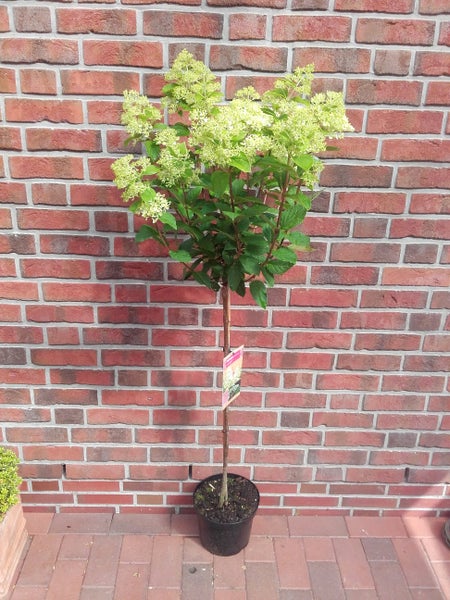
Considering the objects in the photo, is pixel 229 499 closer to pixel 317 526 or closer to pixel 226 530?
pixel 226 530

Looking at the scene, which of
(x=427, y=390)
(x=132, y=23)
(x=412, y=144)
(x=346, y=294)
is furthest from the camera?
(x=427, y=390)

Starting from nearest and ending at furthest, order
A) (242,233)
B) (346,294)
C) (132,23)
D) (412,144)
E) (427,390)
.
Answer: (242,233) → (132,23) → (412,144) → (346,294) → (427,390)

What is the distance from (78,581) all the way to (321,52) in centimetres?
213

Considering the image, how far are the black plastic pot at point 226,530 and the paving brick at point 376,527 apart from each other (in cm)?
49

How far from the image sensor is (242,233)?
1601mm

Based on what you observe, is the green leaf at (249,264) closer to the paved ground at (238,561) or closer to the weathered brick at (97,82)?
the weathered brick at (97,82)

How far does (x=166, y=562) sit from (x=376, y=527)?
927 millimetres

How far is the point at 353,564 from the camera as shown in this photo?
86.7 inches

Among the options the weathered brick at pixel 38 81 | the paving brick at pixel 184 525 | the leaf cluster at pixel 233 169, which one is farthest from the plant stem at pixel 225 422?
the weathered brick at pixel 38 81

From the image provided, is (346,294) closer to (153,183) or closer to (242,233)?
(242,233)

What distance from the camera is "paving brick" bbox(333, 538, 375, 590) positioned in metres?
2.12

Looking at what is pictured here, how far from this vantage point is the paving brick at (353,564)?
2115 mm

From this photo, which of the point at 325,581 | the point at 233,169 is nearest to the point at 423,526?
the point at 325,581

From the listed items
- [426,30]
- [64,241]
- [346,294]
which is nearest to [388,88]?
[426,30]
